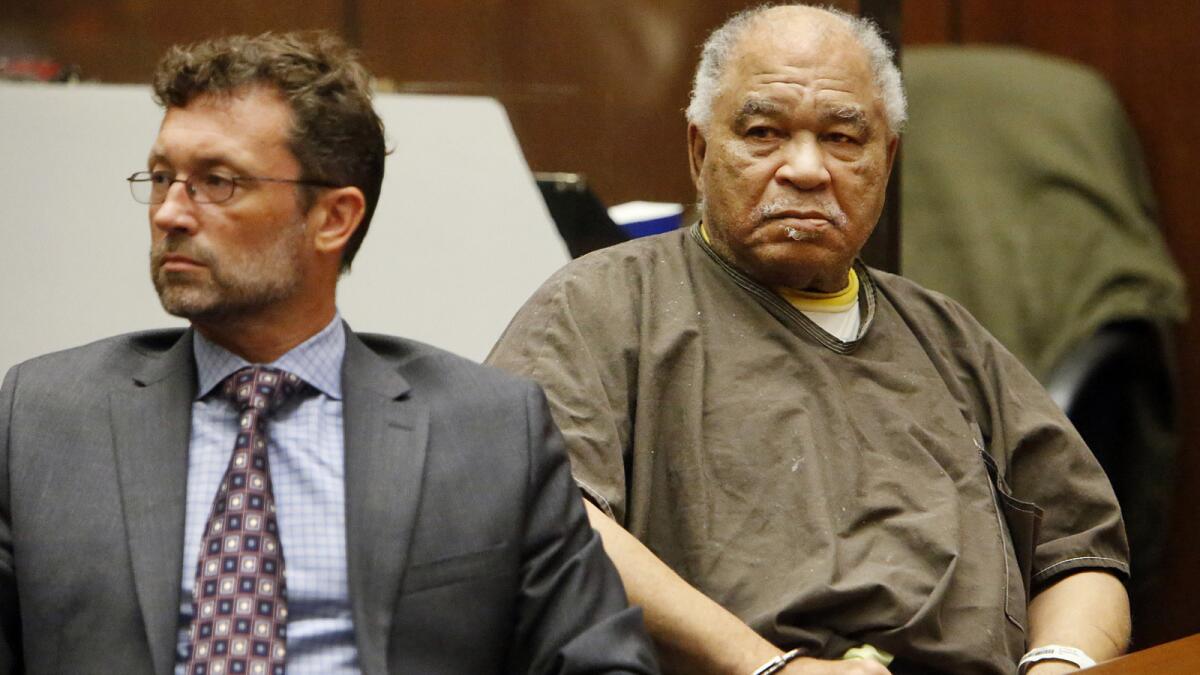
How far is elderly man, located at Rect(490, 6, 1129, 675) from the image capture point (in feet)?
6.38

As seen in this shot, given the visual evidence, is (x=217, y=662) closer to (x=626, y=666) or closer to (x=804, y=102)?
(x=626, y=666)

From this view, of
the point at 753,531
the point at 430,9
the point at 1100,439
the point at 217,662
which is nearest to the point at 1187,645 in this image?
the point at 753,531

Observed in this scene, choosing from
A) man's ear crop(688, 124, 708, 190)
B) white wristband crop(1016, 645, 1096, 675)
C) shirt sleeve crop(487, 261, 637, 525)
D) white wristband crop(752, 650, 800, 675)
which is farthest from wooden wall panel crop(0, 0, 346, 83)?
white wristband crop(1016, 645, 1096, 675)

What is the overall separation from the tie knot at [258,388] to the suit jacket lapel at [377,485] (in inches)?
2.6

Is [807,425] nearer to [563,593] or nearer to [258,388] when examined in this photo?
[563,593]

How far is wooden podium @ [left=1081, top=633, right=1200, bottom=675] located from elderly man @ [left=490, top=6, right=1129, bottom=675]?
11.4 inches

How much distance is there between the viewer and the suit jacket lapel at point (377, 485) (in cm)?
161

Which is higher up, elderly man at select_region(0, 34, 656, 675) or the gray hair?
the gray hair

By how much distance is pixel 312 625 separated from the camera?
1.62 meters

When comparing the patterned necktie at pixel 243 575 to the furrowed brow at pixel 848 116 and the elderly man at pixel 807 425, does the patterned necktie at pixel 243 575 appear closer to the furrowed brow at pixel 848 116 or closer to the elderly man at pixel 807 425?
the elderly man at pixel 807 425

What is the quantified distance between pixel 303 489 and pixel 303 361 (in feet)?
0.47

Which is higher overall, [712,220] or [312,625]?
[712,220]

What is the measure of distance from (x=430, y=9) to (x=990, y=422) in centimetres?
121

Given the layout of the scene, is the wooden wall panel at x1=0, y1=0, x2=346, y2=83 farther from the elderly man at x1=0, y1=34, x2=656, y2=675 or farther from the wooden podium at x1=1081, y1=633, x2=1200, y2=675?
the wooden podium at x1=1081, y1=633, x2=1200, y2=675
